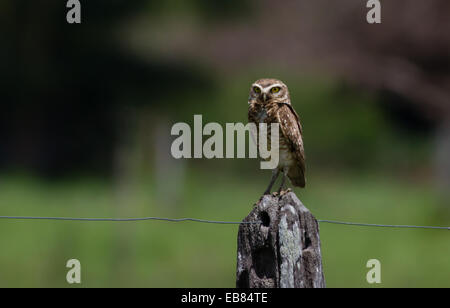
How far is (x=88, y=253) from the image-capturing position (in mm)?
10828

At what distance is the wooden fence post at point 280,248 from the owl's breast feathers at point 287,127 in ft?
5.13

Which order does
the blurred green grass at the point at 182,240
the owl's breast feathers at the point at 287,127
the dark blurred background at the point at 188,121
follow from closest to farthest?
the owl's breast feathers at the point at 287,127 < the blurred green grass at the point at 182,240 < the dark blurred background at the point at 188,121

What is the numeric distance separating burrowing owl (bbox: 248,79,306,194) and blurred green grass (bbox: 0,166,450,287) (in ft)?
12.4

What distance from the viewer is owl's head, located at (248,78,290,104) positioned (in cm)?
548

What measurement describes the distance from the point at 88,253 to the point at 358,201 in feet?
23.7

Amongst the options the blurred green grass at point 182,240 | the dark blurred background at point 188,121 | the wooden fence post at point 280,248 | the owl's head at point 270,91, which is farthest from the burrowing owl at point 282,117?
the dark blurred background at point 188,121

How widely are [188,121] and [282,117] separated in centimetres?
1652

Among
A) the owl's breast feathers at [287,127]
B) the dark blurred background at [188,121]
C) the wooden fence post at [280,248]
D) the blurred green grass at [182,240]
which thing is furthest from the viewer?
the dark blurred background at [188,121]

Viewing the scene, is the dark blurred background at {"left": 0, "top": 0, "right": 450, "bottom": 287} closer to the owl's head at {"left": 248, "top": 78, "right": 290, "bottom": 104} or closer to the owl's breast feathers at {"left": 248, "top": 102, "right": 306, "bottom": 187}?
the owl's breast feathers at {"left": 248, "top": 102, "right": 306, "bottom": 187}

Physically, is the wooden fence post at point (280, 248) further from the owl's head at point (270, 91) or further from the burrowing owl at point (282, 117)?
the owl's head at point (270, 91)

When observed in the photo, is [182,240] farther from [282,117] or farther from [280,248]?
[280,248]

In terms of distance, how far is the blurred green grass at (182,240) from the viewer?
9719 mm

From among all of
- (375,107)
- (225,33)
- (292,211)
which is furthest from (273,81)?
(225,33)

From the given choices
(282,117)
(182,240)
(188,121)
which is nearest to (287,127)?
(282,117)
